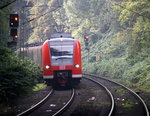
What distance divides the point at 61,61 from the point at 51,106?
563 cm

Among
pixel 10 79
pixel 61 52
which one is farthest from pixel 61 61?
pixel 10 79

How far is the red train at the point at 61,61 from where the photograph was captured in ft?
61.2

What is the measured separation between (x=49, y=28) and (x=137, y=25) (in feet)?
80.4

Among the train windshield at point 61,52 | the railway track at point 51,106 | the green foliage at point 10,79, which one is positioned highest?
the train windshield at point 61,52

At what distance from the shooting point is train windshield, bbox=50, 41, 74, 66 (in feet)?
61.5

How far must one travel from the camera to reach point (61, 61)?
18.7 meters

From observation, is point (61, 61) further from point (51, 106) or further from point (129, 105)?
point (129, 105)

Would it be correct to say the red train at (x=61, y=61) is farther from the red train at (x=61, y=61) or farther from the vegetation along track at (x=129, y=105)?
the vegetation along track at (x=129, y=105)

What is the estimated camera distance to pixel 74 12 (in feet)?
139

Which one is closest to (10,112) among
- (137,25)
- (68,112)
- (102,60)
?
(68,112)

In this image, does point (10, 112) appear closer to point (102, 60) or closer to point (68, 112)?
point (68, 112)

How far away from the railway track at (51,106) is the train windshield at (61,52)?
7.82 feet

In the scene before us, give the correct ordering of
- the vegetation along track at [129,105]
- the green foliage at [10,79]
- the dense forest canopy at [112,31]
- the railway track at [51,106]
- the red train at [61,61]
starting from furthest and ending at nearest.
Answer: the dense forest canopy at [112,31]
the red train at [61,61]
the green foliage at [10,79]
the railway track at [51,106]
the vegetation along track at [129,105]

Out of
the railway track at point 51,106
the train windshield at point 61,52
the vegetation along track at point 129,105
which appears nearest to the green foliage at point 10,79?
the railway track at point 51,106
